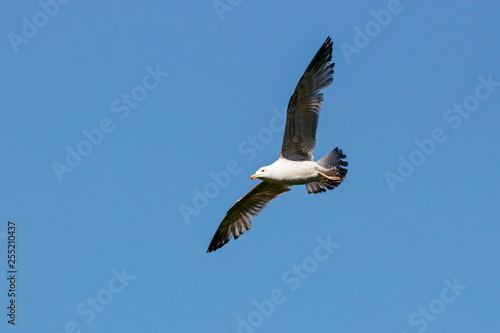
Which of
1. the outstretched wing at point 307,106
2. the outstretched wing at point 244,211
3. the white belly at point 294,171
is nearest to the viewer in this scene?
the outstretched wing at point 307,106

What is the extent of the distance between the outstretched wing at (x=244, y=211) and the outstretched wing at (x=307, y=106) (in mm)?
1714

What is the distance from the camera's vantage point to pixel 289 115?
48.1 feet

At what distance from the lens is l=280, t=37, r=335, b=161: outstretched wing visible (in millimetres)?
14594

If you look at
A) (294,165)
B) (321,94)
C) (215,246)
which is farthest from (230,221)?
(321,94)

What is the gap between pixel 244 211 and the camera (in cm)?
1697

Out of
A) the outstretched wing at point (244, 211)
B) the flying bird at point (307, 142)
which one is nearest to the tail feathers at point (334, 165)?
the flying bird at point (307, 142)

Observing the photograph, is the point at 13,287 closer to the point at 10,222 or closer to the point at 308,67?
the point at 10,222

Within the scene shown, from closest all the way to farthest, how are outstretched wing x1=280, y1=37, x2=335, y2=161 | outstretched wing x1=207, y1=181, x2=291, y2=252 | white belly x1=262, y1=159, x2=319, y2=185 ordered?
outstretched wing x1=280, y1=37, x2=335, y2=161 < white belly x1=262, y1=159, x2=319, y2=185 < outstretched wing x1=207, y1=181, x2=291, y2=252

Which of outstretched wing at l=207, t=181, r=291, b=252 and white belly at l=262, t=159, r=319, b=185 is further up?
outstretched wing at l=207, t=181, r=291, b=252

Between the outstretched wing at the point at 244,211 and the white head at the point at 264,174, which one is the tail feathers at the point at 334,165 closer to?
the white head at the point at 264,174

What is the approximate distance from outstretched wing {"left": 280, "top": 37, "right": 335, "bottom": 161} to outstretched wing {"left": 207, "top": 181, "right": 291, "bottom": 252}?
1714 mm

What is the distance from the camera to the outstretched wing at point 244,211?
54.3 ft

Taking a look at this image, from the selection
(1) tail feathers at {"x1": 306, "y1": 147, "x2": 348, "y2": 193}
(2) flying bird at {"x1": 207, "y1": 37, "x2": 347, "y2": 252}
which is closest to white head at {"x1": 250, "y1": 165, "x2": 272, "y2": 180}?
(2) flying bird at {"x1": 207, "y1": 37, "x2": 347, "y2": 252}

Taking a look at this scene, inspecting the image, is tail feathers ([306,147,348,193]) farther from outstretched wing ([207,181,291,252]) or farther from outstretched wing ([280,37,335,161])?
outstretched wing ([207,181,291,252])
